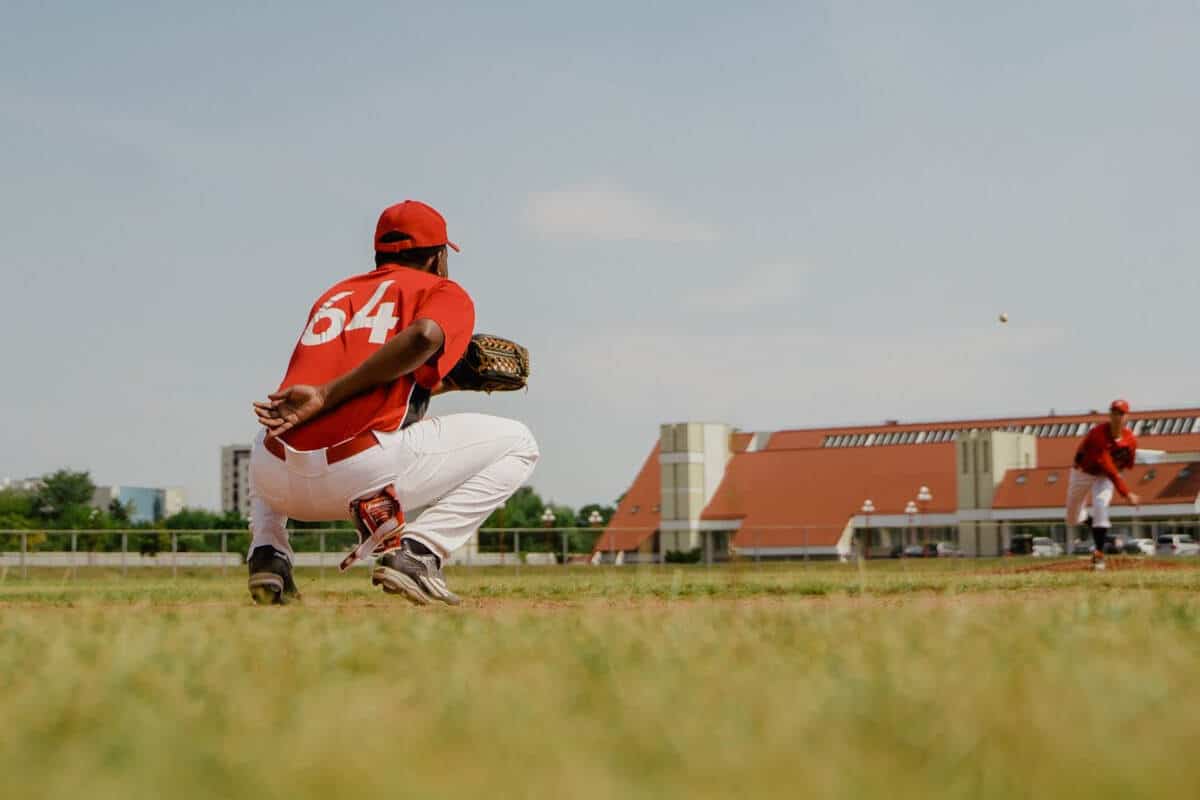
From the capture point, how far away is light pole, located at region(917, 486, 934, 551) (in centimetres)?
8288

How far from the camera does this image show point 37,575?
30.8 meters

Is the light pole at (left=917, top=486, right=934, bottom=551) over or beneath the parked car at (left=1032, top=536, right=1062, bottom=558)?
over

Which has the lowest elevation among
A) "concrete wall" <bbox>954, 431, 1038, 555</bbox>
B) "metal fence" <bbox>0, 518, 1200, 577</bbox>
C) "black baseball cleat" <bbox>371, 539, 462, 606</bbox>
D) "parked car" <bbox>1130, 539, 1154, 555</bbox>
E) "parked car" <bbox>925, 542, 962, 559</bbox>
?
"parked car" <bbox>925, 542, 962, 559</bbox>

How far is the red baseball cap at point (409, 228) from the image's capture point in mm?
6234

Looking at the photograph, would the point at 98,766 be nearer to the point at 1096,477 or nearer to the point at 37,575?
the point at 1096,477

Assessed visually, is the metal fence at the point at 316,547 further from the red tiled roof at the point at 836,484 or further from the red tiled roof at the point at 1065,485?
the red tiled roof at the point at 836,484

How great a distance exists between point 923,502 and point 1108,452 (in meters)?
69.4

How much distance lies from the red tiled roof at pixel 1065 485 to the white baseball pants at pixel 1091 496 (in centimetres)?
5823

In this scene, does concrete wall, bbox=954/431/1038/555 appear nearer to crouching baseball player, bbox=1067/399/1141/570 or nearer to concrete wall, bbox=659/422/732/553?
concrete wall, bbox=659/422/732/553

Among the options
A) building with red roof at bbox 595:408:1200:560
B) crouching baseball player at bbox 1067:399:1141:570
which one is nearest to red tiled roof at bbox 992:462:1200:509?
building with red roof at bbox 595:408:1200:560

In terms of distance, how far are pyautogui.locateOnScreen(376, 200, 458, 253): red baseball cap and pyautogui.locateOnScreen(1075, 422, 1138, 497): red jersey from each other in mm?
12553

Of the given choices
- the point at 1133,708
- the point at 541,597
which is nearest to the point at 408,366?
the point at 541,597

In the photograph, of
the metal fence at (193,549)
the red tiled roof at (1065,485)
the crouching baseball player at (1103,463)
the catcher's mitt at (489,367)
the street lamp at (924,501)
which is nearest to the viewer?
the catcher's mitt at (489,367)

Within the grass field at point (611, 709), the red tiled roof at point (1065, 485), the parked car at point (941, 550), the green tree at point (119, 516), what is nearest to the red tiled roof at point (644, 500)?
the red tiled roof at point (1065, 485)
